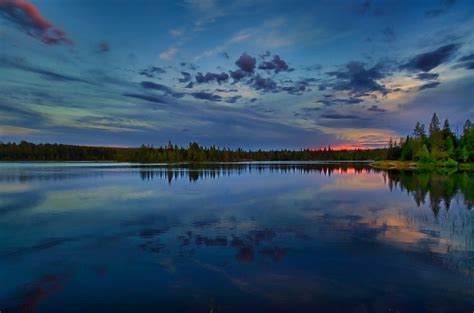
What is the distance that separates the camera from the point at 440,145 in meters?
111

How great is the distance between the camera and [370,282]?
1131 cm

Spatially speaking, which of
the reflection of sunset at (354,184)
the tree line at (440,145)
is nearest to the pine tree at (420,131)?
the tree line at (440,145)

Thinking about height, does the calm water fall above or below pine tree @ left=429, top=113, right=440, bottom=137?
below

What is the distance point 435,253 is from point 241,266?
27.9 ft

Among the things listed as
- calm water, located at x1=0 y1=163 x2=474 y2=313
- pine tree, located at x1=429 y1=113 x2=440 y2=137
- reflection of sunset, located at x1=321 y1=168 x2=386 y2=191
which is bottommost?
calm water, located at x1=0 y1=163 x2=474 y2=313

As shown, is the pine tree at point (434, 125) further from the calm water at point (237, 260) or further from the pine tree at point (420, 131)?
the calm water at point (237, 260)

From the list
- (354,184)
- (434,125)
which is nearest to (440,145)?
(434,125)

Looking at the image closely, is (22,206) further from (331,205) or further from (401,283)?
(401,283)

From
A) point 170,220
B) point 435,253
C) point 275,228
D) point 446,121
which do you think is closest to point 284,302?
point 435,253

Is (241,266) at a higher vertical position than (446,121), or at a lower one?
lower

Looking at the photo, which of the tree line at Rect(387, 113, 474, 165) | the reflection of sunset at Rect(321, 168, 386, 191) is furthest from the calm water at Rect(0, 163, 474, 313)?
the tree line at Rect(387, 113, 474, 165)

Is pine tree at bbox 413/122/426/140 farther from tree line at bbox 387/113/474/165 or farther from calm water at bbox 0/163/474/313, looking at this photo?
calm water at bbox 0/163/474/313

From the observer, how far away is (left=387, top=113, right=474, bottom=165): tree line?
104 metres

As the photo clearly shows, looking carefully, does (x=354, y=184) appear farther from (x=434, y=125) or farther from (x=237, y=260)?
(x=434, y=125)
